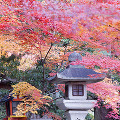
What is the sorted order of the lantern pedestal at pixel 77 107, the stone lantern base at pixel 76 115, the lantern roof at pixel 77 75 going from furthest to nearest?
the stone lantern base at pixel 76 115, the lantern pedestal at pixel 77 107, the lantern roof at pixel 77 75

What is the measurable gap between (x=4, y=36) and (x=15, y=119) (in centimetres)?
442

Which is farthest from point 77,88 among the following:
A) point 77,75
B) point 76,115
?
point 76,115

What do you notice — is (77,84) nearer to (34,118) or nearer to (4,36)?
(4,36)

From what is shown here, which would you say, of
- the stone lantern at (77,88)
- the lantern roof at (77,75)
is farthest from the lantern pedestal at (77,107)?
the lantern roof at (77,75)

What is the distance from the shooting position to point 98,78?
5.56 m

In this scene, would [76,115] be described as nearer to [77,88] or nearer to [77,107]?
[77,107]

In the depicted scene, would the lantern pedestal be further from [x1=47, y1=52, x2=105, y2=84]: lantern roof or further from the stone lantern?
[x1=47, y1=52, x2=105, y2=84]: lantern roof

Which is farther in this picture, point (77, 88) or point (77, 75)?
point (77, 88)

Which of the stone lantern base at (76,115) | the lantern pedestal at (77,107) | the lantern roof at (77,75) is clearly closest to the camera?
the lantern roof at (77,75)

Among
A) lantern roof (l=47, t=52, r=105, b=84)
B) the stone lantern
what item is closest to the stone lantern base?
the stone lantern

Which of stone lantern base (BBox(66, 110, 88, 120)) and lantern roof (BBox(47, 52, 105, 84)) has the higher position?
lantern roof (BBox(47, 52, 105, 84))

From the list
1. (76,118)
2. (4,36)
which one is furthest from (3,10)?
(76,118)

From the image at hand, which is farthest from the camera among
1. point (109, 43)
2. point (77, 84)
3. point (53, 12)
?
point (109, 43)

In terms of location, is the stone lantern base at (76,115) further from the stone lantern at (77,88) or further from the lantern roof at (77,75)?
the lantern roof at (77,75)
